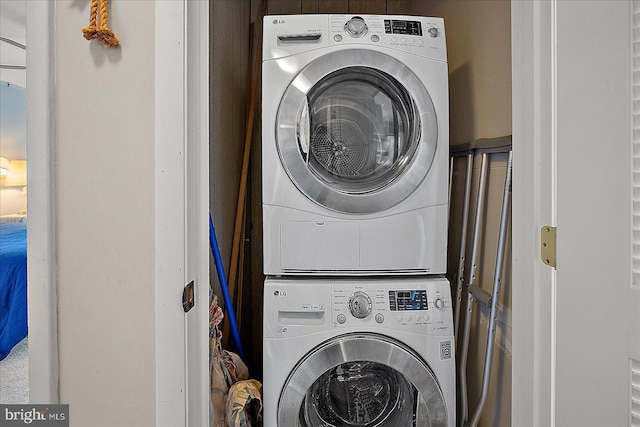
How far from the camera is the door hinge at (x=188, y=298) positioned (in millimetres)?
876

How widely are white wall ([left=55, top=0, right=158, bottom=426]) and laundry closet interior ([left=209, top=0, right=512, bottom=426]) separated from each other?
0.83 m

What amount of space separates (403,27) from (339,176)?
561mm

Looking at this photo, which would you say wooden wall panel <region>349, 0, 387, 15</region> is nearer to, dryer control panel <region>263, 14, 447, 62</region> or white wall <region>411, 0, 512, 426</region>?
white wall <region>411, 0, 512, 426</region>

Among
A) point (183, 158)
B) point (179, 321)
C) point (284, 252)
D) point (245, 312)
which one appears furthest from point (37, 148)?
point (245, 312)

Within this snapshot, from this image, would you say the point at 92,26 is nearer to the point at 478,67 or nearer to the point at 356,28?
the point at 356,28

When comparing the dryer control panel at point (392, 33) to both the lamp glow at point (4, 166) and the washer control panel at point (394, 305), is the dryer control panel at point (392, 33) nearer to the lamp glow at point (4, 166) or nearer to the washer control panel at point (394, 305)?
the washer control panel at point (394, 305)

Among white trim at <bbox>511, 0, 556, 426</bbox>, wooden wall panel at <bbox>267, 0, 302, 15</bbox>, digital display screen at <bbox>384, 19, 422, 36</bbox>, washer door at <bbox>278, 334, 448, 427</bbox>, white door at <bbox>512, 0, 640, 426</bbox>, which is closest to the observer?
white door at <bbox>512, 0, 640, 426</bbox>

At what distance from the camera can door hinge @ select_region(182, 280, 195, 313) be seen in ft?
2.88

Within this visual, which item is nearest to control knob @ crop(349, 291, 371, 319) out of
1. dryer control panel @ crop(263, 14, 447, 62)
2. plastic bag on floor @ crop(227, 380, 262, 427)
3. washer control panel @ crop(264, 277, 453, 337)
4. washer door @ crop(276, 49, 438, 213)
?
washer control panel @ crop(264, 277, 453, 337)

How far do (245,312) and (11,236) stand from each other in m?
1.55

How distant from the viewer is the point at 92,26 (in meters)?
0.80

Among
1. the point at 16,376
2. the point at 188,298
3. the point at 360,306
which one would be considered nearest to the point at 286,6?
the point at 360,306

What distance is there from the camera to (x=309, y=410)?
1.50 m

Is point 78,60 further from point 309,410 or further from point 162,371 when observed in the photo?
point 309,410
